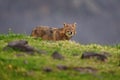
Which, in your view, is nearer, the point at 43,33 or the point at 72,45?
the point at 72,45

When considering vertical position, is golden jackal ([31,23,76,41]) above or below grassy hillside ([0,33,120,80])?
above

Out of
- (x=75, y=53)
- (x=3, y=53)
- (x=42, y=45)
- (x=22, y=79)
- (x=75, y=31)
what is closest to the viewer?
(x=22, y=79)

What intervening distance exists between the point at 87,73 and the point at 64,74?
4.01ft

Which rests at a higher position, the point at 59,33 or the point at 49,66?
the point at 59,33

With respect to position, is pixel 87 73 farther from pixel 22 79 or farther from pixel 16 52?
pixel 16 52

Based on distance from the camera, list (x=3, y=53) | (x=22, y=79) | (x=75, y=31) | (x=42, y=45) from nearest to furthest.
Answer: (x=22, y=79), (x=3, y=53), (x=42, y=45), (x=75, y=31)

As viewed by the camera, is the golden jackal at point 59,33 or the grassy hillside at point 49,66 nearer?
the grassy hillside at point 49,66

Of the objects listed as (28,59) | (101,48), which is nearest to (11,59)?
(28,59)

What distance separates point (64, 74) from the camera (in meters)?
24.5

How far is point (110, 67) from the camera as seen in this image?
26.7m

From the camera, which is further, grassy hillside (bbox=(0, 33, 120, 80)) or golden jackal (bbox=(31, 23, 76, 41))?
golden jackal (bbox=(31, 23, 76, 41))

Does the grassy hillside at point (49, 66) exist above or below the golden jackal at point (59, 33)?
below

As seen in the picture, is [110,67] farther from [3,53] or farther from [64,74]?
[3,53]

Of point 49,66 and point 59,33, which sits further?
point 59,33
